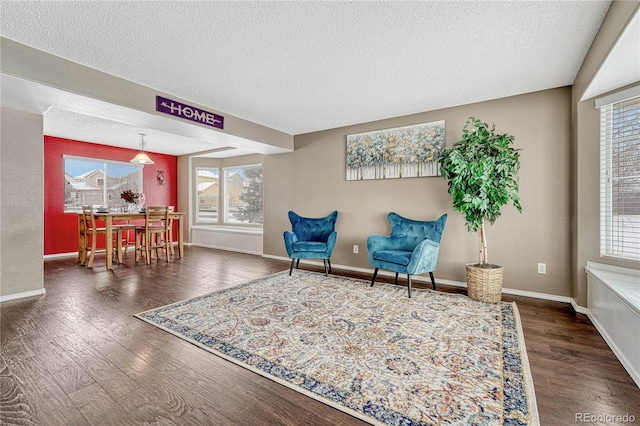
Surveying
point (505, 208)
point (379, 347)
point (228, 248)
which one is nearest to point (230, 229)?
point (228, 248)

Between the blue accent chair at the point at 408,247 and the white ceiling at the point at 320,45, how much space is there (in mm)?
1611

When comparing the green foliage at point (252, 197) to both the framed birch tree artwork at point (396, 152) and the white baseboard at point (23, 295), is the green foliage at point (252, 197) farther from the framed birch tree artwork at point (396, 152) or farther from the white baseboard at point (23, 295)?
the white baseboard at point (23, 295)

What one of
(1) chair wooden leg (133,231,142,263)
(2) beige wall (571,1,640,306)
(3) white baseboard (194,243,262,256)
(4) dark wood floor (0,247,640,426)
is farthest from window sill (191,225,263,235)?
(2) beige wall (571,1,640,306)

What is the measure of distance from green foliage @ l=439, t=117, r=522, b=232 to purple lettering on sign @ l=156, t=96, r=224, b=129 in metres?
3.13

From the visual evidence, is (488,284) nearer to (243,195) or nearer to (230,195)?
(243,195)

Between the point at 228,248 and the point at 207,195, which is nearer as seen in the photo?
the point at 228,248

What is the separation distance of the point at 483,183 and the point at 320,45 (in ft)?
7.12

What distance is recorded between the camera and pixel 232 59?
262 centimetres

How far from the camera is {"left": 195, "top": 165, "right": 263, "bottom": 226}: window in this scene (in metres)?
6.84

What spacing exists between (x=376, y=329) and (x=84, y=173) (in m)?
6.92

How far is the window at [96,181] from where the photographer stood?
5.84 m

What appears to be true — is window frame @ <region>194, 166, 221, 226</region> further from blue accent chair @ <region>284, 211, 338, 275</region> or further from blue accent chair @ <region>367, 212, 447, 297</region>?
blue accent chair @ <region>367, 212, 447, 297</region>

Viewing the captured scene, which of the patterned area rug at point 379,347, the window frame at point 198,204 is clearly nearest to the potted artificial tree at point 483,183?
the patterned area rug at point 379,347

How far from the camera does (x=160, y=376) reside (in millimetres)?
1707
